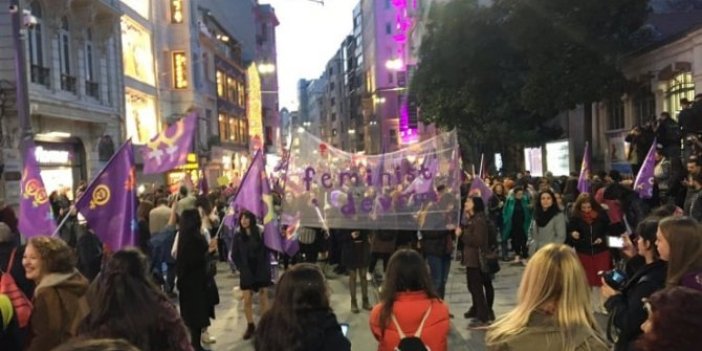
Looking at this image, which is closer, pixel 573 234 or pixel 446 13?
pixel 573 234

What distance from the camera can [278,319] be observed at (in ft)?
12.7

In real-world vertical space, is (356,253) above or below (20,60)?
below

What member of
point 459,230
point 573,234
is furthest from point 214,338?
point 573,234

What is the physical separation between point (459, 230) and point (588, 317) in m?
6.09

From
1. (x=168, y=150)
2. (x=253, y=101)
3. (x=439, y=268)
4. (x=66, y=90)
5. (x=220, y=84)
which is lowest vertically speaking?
(x=439, y=268)

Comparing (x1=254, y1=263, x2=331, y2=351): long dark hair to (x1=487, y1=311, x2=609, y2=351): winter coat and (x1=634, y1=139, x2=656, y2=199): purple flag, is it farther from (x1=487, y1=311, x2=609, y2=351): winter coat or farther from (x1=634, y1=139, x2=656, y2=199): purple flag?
(x1=634, y1=139, x2=656, y2=199): purple flag

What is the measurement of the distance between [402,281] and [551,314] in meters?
1.42

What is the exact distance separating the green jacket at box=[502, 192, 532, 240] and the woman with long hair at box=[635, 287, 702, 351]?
12607 millimetres

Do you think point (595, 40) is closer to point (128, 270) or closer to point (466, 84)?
point (466, 84)

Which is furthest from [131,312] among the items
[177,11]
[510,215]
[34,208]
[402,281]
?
[177,11]

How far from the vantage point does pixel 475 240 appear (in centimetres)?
904

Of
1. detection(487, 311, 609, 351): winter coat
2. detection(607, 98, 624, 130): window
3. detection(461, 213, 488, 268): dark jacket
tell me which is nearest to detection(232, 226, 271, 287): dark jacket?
detection(461, 213, 488, 268): dark jacket

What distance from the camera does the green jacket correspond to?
1491cm

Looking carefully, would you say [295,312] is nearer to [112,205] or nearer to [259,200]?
[112,205]
